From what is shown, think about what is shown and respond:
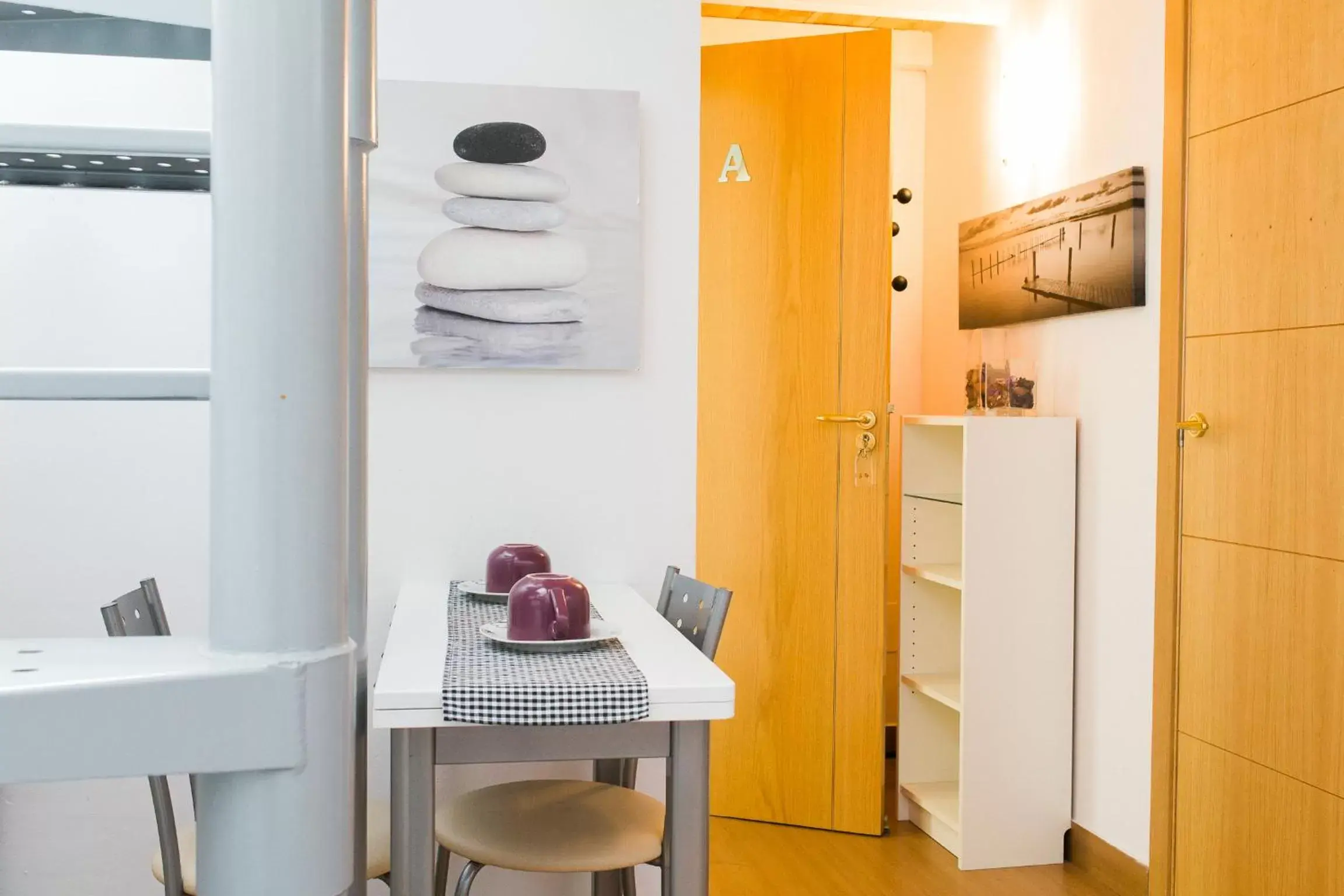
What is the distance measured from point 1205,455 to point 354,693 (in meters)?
2.62

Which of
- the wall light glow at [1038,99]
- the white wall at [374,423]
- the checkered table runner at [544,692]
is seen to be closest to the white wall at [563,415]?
the white wall at [374,423]

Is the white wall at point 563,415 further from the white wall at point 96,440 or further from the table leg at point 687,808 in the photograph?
the table leg at point 687,808

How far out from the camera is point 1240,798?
2594mm

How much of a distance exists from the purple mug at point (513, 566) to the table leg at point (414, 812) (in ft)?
2.33

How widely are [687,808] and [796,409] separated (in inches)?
81.4

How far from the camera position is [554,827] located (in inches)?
78.6

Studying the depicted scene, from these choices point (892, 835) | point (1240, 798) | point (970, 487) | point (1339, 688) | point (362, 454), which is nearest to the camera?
point (362, 454)

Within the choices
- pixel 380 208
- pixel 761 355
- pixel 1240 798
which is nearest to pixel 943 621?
pixel 761 355

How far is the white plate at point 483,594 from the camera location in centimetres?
237

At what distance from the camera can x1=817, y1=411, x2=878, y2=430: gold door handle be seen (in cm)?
356

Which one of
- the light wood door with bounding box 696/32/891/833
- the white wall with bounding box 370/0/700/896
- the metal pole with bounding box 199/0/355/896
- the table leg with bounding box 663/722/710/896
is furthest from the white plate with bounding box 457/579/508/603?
the metal pole with bounding box 199/0/355/896

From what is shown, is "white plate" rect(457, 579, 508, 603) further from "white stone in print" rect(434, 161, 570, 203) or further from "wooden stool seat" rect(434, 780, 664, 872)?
"white stone in print" rect(434, 161, 570, 203)

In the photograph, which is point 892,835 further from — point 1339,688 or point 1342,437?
point 1342,437

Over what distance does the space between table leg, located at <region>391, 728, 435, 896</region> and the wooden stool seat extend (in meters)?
0.20
